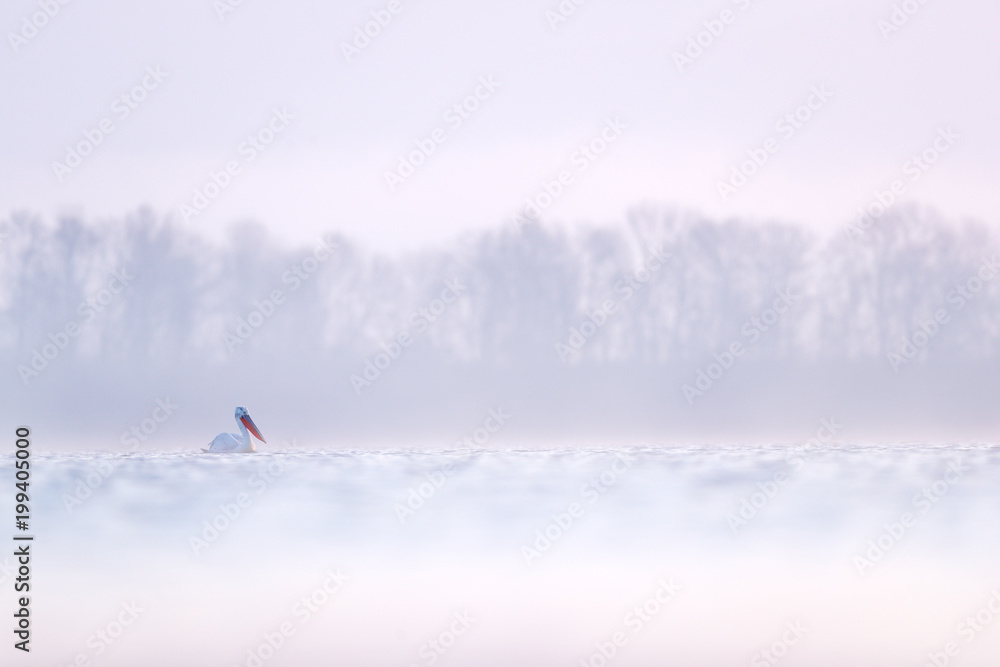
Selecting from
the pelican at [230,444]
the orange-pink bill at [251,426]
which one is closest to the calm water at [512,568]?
the pelican at [230,444]

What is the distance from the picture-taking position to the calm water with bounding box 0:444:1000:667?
7.97 meters

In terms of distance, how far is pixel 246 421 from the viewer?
2661 cm

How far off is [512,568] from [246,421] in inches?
647

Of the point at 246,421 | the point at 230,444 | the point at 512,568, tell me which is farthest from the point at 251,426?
the point at 512,568

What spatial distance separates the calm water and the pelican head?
4.42 meters

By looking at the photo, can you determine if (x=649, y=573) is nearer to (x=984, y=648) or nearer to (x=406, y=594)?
(x=406, y=594)

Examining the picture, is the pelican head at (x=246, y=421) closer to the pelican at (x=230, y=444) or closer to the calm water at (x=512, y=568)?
the pelican at (x=230, y=444)

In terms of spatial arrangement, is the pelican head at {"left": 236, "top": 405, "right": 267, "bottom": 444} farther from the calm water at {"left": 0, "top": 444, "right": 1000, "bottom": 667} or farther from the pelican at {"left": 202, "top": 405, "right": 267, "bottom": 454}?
the calm water at {"left": 0, "top": 444, "right": 1000, "bottom": 667}

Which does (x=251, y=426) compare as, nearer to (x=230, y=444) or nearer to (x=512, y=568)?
(x=230, y=444)

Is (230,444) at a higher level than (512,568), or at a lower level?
higher

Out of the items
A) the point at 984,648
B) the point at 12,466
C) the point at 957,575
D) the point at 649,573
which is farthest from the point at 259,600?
the point at 12,466

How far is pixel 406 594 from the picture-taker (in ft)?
33.2

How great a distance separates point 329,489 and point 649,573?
8785mm

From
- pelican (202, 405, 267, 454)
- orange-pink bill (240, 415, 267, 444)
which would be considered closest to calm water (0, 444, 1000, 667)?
pelican (202, 405, 267, 454)
